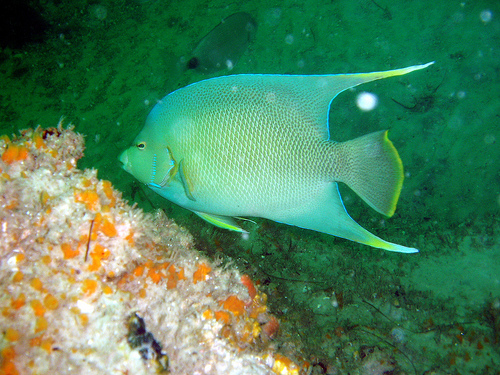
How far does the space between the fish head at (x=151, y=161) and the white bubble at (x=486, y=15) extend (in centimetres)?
641

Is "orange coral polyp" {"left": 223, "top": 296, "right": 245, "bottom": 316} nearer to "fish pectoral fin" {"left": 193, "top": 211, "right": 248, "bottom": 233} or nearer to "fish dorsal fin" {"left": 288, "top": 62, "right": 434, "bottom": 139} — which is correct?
"fish pectoral fin" {"left": 193, "top": 211, "right": 248, "bottom": 233}

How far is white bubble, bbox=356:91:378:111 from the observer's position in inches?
177

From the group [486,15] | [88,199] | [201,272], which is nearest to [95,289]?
[88,199]

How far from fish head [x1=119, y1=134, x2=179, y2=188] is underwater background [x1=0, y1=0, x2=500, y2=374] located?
0.81 m

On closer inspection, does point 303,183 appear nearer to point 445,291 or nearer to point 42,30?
point 445,291

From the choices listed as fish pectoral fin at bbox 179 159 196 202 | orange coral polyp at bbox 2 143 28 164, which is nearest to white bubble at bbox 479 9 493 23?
fish pectoral fin at bbox 179 159 196 202

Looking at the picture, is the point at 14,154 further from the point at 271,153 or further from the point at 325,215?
the point at 325,215

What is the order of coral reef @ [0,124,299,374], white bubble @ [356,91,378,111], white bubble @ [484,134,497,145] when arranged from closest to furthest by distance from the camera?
coral reef @ [0,124,299,374] < white bubble @ [484,134,497,145] < white bubble @ [356,91,378,111]

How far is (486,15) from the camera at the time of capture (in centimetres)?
495

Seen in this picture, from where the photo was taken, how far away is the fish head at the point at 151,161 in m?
1.93

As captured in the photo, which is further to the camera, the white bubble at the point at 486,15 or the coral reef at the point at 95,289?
the white bubble at the point at 486,15

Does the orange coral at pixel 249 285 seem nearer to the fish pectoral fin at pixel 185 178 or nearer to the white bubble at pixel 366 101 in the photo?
the fish pectoral fin at pixel 185 178

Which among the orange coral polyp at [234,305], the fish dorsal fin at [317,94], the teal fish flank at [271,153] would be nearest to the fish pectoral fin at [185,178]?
the teal fish flank at [271,153]

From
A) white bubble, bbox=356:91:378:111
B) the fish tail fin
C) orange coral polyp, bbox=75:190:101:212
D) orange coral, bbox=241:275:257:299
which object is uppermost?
orange coral polyp, bbox=75:190:101:212
